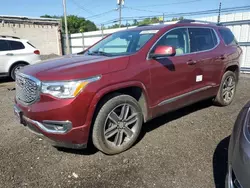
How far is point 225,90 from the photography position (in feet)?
16.2

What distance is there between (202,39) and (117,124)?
2.53 metres

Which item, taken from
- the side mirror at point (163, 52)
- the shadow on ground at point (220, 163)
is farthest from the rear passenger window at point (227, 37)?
the shadow on ground at point (220, 163)

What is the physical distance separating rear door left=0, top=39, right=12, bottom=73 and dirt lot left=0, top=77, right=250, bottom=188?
5229 mm

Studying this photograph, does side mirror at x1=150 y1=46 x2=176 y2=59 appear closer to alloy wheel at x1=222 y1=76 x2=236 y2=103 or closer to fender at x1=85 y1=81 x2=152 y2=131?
fender at x1=85 y1=81 x2=152 y2=131

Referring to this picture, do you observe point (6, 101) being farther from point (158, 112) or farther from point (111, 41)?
point (158, 112)

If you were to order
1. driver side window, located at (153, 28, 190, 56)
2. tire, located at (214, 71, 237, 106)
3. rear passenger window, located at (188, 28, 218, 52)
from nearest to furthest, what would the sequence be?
1. driver side window, located at (153, 28, 190, 56)
2. rear passenger window, located at (188, 28, 218, 52)
3. tire, located at (214, 71, 237, 106)

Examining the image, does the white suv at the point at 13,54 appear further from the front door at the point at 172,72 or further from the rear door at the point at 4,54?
the front door at the point at 172,72

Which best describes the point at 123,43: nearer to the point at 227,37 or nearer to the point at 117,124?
the point at 117,124

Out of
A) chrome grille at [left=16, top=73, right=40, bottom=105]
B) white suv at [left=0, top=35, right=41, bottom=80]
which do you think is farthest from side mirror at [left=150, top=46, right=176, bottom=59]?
white suv at [left=0, top=35, right=41, bottom=80]

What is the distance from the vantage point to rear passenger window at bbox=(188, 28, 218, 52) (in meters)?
4.05

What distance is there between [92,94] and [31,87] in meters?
0.80

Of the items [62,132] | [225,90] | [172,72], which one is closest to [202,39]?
[172,72]

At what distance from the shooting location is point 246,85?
729cm

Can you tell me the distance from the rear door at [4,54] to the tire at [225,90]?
25.0 ft
